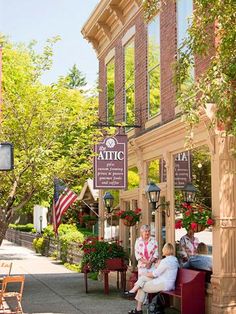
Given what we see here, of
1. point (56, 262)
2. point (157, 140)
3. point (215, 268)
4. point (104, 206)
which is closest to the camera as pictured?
point (215, 268)

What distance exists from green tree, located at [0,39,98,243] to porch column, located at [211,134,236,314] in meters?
4.57

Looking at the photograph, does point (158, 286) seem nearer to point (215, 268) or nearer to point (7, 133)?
point (215, 268)

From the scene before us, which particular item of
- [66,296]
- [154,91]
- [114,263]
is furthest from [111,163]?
[66,296]

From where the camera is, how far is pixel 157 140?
45.1 feet

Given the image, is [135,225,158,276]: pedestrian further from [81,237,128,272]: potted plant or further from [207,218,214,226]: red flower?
[81,237,128,272]: potted plant

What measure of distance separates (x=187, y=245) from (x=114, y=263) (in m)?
3.25

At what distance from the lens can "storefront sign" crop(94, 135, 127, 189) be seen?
1447cm

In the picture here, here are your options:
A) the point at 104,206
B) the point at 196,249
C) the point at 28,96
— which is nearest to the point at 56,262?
the point at 104,206

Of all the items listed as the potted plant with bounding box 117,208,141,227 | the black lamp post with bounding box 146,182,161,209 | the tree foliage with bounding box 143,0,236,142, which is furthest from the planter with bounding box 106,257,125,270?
the tree foliage with bounding box 143,0,236,142

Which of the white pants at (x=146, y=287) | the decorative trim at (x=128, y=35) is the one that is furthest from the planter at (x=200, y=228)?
the decorative trim at (x=128, y=35)

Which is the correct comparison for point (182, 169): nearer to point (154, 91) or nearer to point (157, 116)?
point (157, 116)

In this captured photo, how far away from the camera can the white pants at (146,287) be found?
11046 mm

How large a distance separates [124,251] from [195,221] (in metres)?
5.19

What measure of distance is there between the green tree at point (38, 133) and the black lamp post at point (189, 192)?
344cm
